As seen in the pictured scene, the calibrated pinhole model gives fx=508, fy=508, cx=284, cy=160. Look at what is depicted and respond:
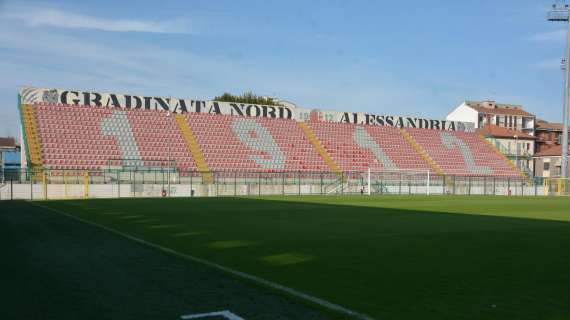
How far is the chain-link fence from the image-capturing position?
118 feet

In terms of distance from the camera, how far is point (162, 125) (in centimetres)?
4859

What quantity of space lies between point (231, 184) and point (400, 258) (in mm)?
32420

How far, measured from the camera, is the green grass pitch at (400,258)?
21.7 feet

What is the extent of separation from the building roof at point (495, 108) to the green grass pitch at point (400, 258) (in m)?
81.1

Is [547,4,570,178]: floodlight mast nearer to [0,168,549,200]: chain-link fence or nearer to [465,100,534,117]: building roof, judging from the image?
[0,168,549,200]: chain-link fence

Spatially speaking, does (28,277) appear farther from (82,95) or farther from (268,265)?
(82,95)

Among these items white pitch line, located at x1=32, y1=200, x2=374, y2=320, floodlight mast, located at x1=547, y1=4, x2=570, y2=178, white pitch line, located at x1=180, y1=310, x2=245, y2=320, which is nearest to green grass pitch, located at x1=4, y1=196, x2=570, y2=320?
white pitch line, located at x1=32, y1=200, x2=374, y2=320

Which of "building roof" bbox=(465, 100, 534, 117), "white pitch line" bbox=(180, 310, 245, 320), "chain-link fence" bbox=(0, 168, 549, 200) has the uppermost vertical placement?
"building roof" bbox=(465, 100, 534, 117)

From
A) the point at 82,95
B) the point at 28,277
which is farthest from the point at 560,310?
the point at 82,95

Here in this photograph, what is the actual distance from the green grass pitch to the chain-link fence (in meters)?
19.4

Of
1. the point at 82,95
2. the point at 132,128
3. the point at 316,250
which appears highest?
the point at 82,95

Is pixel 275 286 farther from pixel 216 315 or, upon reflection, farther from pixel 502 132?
pixel 502 132

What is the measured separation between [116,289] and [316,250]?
518cm

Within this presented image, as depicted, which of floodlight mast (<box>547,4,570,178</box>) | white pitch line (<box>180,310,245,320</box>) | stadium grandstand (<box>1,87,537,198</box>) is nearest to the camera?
white pitch line (<box>180,310,245,320</box>)
